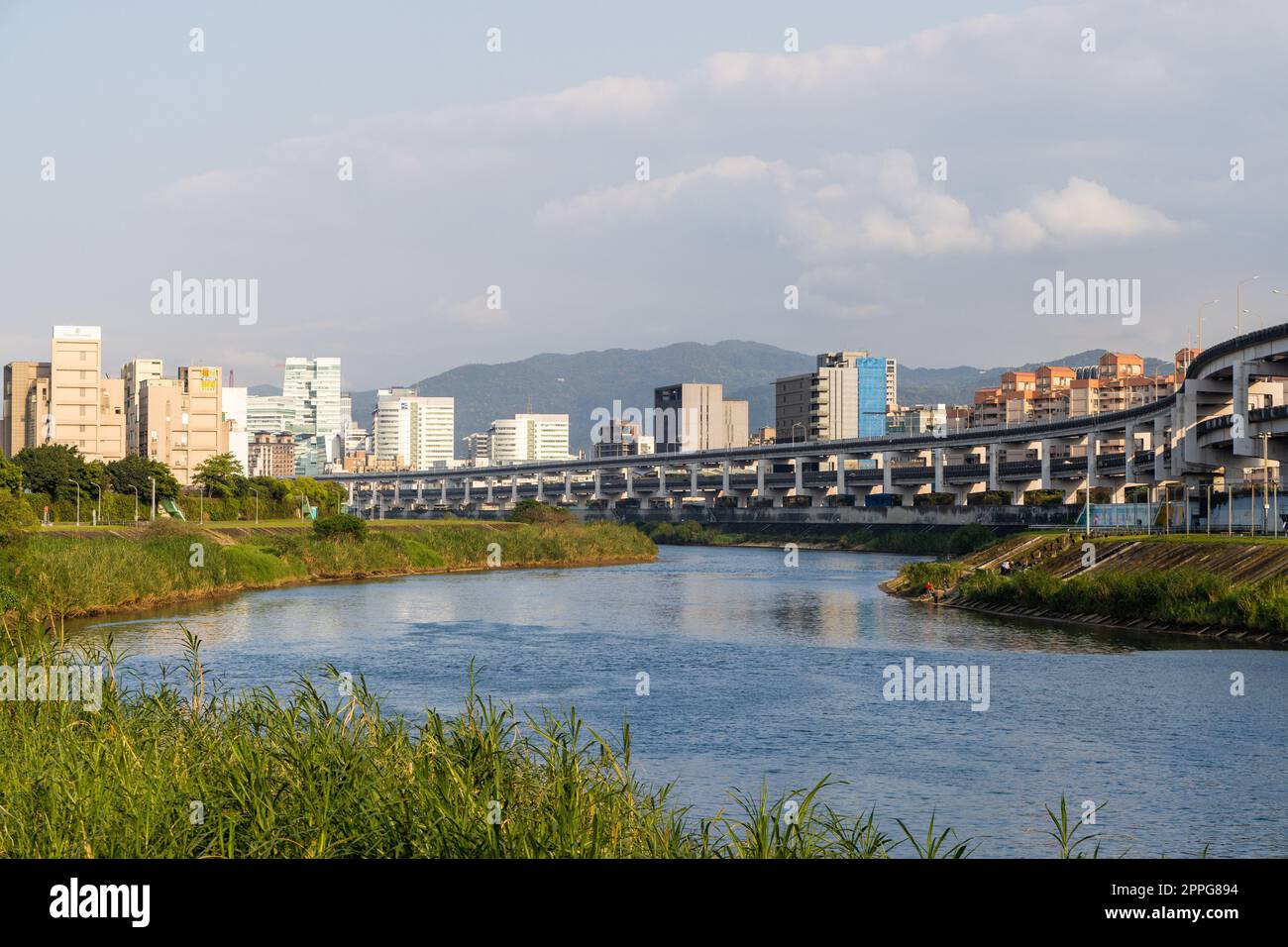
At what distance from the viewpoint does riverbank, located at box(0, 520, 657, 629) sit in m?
51.8

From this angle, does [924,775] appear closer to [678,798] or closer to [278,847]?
[678,798]

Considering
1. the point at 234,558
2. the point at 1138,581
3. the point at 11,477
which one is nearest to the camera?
the point at 1138,581

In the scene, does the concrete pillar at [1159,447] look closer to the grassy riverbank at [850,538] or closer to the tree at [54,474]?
the grassy riverbank at [850,538]

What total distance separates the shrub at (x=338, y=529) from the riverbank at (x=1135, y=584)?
41329mm

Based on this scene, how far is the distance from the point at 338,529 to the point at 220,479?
31.5m

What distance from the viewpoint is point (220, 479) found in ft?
386

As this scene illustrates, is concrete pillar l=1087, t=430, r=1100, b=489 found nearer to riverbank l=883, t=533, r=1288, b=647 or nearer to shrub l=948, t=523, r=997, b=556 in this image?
shrub l=948, t=523, r=997, b=556

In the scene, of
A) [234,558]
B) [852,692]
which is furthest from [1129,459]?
[852,692]

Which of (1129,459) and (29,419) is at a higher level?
(29,419)

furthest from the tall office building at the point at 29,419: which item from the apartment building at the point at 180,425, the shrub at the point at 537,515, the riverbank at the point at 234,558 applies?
the riverbank at the point at 234,558

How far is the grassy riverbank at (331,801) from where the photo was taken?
48.2ft

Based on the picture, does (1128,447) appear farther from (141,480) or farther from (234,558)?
(141,480)

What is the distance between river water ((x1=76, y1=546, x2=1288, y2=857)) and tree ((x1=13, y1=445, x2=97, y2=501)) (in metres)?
44.1

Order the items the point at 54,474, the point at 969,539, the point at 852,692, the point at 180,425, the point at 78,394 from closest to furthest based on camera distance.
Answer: the point at 852,692 → the point at 54,474 → the point at 969,539 → the point at 78,394 → the point at 180,425
